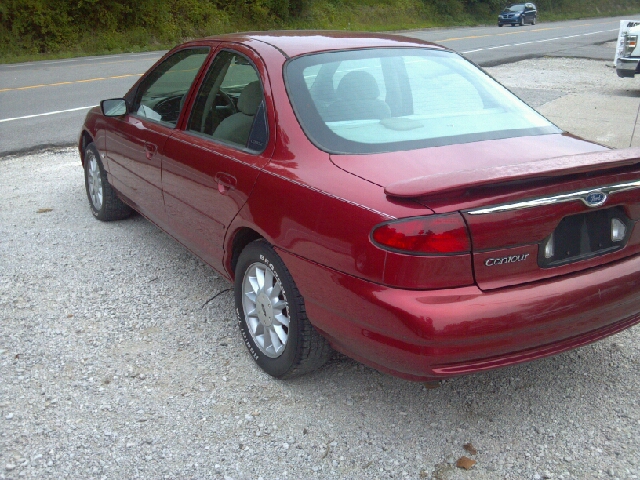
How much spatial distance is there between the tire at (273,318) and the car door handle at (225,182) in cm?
33

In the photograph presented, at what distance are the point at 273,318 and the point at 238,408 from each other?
460 millimetres

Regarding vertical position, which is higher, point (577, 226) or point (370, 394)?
point (577, 226)

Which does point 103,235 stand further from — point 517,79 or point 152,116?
point 517,79

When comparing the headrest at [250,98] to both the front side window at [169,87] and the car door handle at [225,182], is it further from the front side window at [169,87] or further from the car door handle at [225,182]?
the front side window at [169,87]

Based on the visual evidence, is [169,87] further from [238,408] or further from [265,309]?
[238,408]

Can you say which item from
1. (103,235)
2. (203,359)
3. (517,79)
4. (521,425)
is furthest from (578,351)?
(517,79)

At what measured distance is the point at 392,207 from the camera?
2.79 metres

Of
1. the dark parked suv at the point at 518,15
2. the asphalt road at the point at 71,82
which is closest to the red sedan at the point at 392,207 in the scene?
the asphalt road at the point at 71,82

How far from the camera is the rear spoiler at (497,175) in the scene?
271 centimetres

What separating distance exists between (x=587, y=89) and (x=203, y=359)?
41.3 feet

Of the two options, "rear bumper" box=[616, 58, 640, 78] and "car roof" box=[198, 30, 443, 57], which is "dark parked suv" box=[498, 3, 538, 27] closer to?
"rear bumper" box=[616, 58, 640, 78]

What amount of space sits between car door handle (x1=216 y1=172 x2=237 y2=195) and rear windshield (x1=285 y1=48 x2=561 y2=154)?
0.52 metres

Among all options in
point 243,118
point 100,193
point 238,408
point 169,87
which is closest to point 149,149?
point 169,87

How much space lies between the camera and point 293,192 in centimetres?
322
